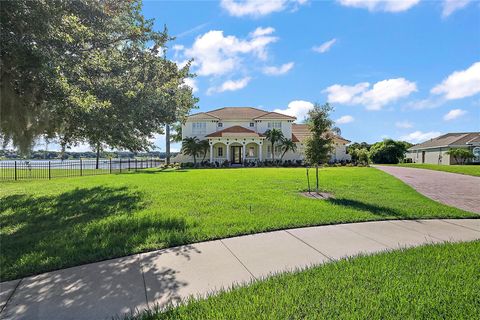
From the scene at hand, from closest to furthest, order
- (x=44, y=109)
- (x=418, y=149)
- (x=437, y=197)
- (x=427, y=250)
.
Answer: (x=427, y=250), (x=44, y=109), (x=437, y=197), (x=418, y=149)

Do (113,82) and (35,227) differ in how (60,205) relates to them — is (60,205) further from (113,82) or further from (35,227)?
(113,82)

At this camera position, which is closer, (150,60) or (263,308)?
(263,308)

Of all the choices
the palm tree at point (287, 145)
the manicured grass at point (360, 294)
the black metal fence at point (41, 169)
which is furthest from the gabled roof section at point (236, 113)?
the manicured grass at point (360, 294)

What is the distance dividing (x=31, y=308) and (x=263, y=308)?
2529 mm

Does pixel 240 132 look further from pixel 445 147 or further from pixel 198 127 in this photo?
pixel 445 147

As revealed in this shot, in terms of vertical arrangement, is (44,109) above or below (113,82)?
below

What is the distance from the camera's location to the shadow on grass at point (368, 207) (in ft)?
24.4

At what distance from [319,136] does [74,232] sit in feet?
29.5

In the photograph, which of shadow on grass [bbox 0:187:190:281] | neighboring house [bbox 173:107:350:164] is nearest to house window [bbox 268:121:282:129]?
neighboring house [bbox 173:107:350:164]

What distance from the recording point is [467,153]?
35562 mm

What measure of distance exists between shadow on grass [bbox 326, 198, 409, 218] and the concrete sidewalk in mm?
1306

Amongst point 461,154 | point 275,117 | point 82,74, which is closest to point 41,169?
point 82,74

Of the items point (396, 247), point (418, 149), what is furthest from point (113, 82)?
point (418, 149)

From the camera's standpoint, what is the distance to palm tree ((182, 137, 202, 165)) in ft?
112
